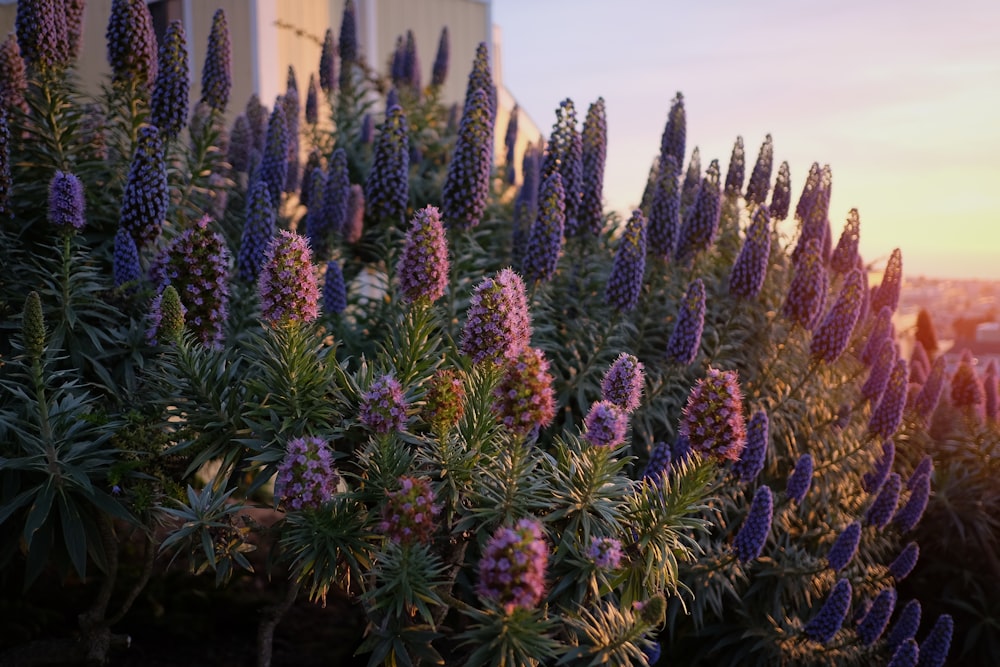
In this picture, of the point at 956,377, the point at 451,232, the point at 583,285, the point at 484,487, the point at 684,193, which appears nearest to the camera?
the point at 484,487

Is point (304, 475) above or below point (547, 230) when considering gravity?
below

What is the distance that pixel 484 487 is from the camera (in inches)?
108

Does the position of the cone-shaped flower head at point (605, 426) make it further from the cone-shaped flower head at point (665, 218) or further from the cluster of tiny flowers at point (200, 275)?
the cone-shaped flower head at point (665, 218)

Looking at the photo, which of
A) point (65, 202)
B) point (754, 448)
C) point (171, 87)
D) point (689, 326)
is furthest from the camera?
point (171, 87)

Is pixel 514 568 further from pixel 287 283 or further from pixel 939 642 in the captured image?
pixel 939 642

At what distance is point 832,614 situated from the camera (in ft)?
12.8

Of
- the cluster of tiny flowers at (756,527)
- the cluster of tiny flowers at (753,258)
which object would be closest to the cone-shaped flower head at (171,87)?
the cluster of tiny flowers at (753,258)

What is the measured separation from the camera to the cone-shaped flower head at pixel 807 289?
185 inches

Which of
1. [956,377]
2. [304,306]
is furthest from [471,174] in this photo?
[956,377]

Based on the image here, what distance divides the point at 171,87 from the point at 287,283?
221cm

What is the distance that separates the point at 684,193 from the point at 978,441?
113 inches

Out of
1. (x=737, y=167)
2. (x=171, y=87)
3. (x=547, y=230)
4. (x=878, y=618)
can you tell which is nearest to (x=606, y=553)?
(x=547, y=230)

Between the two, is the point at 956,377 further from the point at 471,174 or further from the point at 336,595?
the point at 336,595

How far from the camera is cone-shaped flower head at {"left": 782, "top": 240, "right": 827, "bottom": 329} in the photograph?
4.70m
